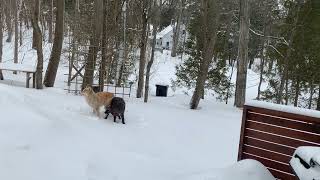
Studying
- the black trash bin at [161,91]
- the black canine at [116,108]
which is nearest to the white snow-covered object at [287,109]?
the black canine at [116,108]

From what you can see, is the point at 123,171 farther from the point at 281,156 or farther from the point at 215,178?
the point at 281,156

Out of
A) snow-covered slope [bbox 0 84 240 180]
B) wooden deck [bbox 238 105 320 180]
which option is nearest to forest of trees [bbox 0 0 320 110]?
snow-covered slope [bbox 0 84 240 180]

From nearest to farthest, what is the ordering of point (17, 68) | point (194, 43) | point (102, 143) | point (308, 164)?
point (308, 164) < point (102, 143) < point (17, 68) < point (194, 43)

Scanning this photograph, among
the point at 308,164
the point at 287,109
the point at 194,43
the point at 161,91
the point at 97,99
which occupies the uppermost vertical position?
the point at 194,43

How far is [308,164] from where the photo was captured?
3945 mm

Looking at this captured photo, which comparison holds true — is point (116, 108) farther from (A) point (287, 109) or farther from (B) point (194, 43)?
(B) point (194, 43)

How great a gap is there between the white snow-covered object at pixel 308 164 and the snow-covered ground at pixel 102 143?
173 centimetres

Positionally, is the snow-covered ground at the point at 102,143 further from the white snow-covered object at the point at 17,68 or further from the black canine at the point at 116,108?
the white snow-covered object at the point at 17,68

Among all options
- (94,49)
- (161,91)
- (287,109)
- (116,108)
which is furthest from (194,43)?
(287,109)

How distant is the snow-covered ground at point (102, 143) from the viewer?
20.6ft

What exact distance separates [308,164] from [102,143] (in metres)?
4.66

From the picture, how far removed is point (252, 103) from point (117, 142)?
3069mm

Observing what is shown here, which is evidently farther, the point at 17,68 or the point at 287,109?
the point at 17,68

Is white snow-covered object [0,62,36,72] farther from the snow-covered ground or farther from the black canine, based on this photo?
the black canine
